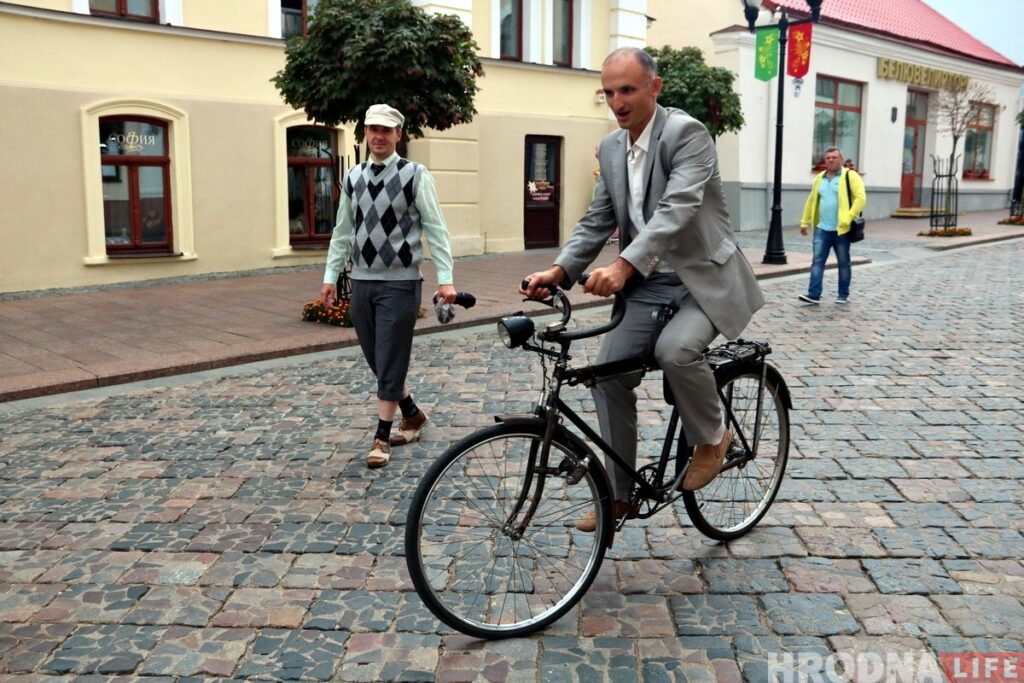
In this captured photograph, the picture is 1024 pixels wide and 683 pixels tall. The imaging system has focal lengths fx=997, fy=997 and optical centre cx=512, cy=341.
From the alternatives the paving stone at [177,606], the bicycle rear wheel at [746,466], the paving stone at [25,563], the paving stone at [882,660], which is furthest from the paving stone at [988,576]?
the paving stone at [25,563]

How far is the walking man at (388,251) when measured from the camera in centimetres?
548

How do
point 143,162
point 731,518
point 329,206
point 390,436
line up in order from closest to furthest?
point 731,518
point 390,436
point 143,162
point 329,206

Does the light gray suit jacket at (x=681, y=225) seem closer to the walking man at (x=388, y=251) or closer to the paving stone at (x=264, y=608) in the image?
the paving stone at (x=264, y=608)

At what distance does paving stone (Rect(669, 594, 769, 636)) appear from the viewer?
11.2ft

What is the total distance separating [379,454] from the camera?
17.8 ft

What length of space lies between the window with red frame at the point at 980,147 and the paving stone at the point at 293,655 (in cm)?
3368

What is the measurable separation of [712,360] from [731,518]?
2.60 feet

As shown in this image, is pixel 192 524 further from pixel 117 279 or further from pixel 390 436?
pixel 117 279

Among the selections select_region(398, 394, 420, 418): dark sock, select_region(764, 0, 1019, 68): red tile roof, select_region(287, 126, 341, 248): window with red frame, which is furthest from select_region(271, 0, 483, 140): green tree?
select_region(764, 0, 1019, 68): red tile roof

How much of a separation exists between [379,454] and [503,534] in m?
2.05

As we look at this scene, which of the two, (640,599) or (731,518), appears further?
(731,518)

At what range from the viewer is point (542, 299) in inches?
138

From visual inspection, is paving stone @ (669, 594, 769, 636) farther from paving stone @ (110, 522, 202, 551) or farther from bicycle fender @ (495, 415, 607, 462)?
paving stone @ (110, 522, 202, 551)

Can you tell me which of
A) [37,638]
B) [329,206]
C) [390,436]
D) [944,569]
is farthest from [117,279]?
[944,569]
